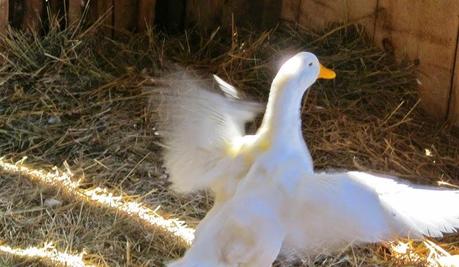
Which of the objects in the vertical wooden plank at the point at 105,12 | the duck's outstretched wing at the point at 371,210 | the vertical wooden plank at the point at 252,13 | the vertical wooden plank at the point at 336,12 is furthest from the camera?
the vertical wooden plank at the point at 252,13

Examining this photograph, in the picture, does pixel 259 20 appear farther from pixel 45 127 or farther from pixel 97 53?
pixel 45 127

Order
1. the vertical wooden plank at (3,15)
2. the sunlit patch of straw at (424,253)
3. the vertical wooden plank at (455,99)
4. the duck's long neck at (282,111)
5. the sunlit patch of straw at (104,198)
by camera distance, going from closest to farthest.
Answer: the duck's long neck at (282,111), the sunlit patch of straw at (424,253), the sunlit patch of straw at (104,198), the vertical wooden plank at (455,99), the vertical wooden plank at (3,15)

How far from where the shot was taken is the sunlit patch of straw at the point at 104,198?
3.17 meters

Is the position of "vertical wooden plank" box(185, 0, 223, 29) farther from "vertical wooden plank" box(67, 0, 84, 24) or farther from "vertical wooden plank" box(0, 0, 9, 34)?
"vertical wooden plank" box(0, 0, 9, 34)

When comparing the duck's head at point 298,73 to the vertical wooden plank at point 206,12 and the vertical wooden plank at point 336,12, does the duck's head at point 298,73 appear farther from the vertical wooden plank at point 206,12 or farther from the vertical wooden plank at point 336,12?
the vertical wooden plank at point 206,12

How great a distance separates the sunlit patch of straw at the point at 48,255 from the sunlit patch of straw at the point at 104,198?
301 millimetres

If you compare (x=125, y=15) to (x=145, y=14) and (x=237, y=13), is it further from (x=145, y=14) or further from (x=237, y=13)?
(x=237, y=13)

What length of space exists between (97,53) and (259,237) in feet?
6.32

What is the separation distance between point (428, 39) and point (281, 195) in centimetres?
166

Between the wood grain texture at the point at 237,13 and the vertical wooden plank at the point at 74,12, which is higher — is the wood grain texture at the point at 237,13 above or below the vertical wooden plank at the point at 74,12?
below

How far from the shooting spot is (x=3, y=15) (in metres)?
4.00

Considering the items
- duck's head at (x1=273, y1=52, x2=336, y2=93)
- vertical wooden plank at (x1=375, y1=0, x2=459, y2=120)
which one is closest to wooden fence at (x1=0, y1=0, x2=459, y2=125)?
vertical wooden plank at (x1=375, y1=0, x2=459, y2=120)

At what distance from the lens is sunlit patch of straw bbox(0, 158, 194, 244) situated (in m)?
3.17

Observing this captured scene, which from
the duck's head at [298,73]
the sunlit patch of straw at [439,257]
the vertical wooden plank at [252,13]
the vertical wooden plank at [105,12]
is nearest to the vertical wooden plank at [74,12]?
the vertical wooden plank at [105,12]
